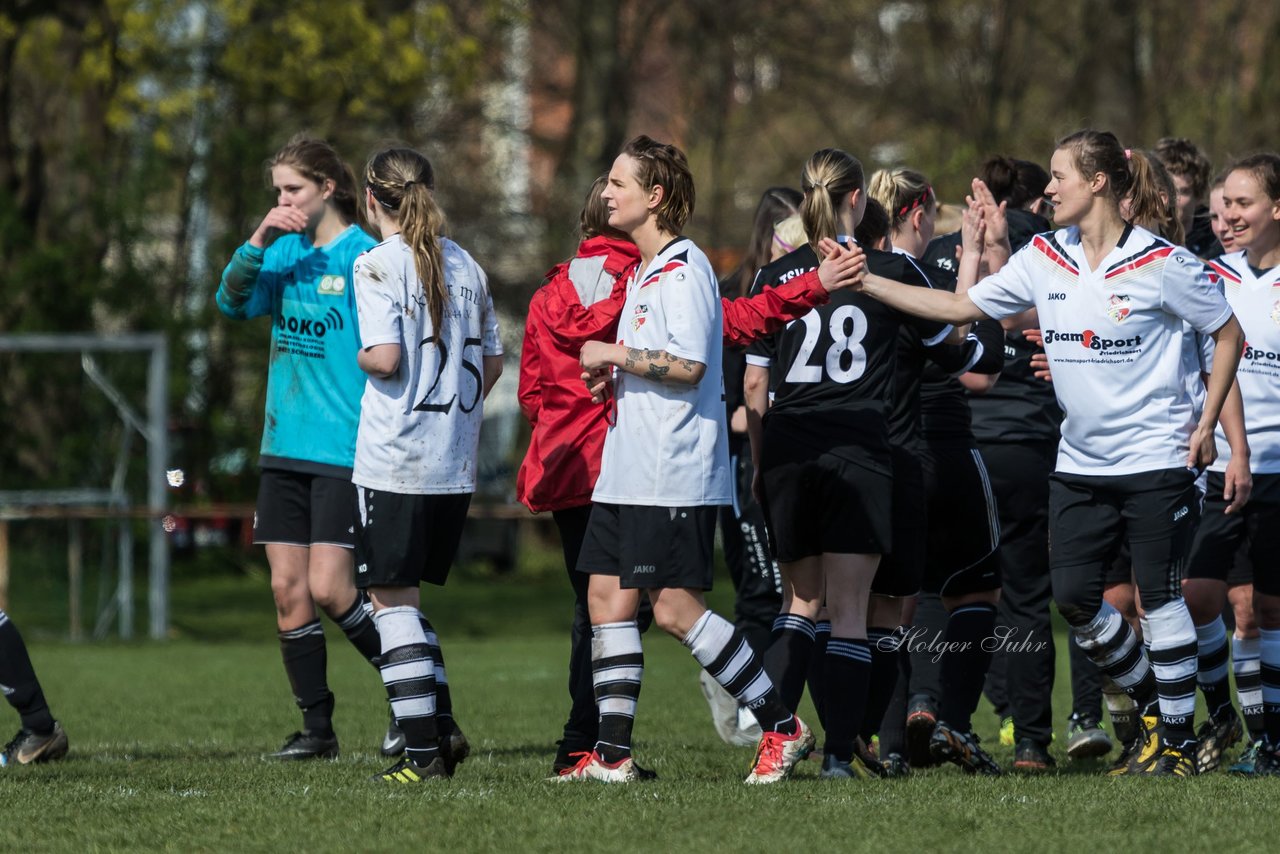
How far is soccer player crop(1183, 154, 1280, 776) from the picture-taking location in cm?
666

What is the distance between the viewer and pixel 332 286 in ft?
23.1

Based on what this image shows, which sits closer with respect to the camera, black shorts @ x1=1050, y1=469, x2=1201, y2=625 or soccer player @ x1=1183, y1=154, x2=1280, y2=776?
black shorts @ x1=1050, y1=469, x2=1201, y2=625

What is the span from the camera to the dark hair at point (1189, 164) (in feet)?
26.4

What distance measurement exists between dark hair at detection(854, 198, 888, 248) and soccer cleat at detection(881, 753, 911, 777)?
6.14ft

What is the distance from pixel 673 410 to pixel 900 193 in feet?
5.04

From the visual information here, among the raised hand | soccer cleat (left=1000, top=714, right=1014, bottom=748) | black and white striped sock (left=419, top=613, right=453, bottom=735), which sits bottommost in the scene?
soccer cleat (left=1000, top=714, right=1014, bottom=748)

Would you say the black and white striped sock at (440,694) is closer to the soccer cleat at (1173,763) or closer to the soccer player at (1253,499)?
the soccer cleat at (1173,763)

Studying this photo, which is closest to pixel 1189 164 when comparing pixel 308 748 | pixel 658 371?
pixel 658 371

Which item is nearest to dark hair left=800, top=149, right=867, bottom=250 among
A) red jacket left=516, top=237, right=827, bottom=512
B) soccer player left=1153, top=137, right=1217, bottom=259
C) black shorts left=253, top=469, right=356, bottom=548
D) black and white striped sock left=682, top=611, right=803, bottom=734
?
red jacket left=516, top=237, right=827, bottom=512

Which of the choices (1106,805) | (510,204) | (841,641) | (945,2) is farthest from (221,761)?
(945,2)

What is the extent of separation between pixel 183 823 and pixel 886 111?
75.4ft

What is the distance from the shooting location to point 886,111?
88.0 ft

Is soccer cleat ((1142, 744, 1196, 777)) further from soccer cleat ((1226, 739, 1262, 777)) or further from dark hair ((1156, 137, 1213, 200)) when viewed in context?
dark hair ((1156, 137, 1213, 200))

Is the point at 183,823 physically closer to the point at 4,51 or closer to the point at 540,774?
the point at 540,774
